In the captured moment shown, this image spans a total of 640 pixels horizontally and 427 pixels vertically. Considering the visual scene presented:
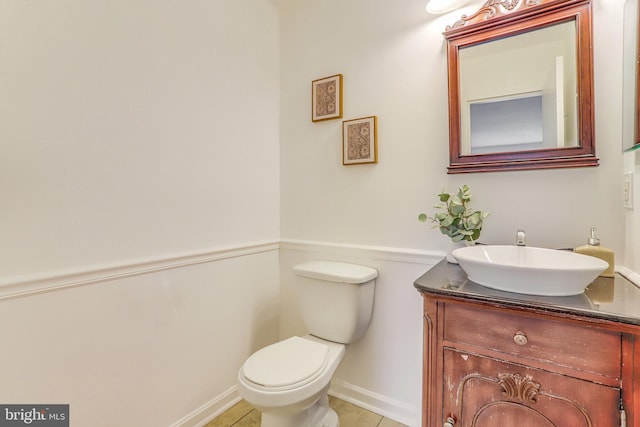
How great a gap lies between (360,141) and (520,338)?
1.19 m

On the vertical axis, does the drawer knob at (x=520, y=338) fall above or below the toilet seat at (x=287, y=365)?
above

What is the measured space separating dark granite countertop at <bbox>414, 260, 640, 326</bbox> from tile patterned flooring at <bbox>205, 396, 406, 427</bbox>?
0.98 m

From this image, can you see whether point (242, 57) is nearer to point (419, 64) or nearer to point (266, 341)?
point (419, 64)

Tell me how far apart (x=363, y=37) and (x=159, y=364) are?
6.54 feet

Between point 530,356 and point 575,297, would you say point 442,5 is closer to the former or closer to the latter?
point 575,297

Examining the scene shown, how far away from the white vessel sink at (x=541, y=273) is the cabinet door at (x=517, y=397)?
231 millimetres

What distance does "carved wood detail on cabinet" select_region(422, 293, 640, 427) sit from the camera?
2.56ft

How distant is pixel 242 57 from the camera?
1.80m

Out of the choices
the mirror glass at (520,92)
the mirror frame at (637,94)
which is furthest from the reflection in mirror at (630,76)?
the mirror glass at (520,92)

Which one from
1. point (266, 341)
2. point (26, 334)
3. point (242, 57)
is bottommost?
point (266, 341)

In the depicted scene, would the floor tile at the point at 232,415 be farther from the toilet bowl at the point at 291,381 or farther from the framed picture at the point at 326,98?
the framed picture at the point at 326,98

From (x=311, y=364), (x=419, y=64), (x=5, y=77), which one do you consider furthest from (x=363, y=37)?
(x=311, y=364)

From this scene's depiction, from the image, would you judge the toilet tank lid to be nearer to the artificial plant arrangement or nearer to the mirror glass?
the artificial plant arrangement

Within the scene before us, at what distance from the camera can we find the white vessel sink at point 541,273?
2.79 ft
